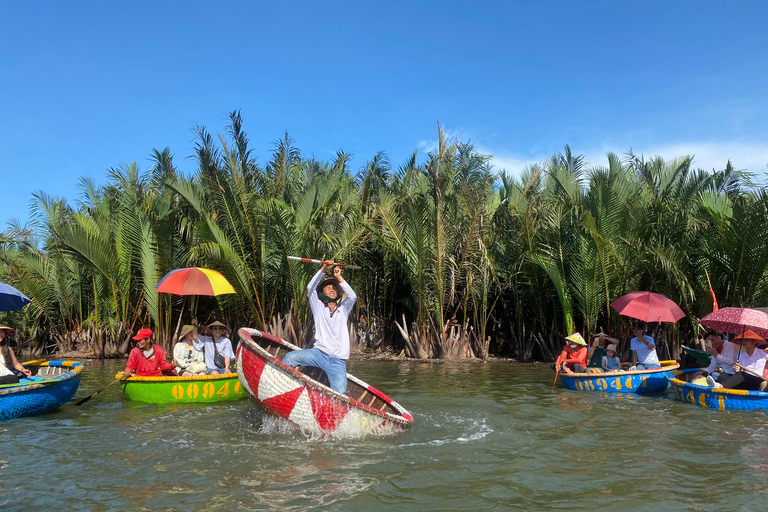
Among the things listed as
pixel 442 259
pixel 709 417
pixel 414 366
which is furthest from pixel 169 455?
pixel 442 259

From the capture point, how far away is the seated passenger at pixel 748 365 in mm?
9508

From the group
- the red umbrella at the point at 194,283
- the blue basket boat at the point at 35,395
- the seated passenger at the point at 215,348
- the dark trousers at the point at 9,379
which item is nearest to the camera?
the blue basket boat at the point at 35,395

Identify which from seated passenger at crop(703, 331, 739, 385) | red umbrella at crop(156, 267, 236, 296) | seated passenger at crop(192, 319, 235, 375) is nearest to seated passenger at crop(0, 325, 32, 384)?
red umbrella at crop(156, 267, 236, 296)

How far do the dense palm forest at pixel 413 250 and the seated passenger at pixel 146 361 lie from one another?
5140mm

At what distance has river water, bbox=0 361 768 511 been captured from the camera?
514cm

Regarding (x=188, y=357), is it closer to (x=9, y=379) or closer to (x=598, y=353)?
(x=9, y=379)

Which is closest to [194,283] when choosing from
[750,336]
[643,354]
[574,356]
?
[574,356]

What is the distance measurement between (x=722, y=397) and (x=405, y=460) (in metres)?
5.74

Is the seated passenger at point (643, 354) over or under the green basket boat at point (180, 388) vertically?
over

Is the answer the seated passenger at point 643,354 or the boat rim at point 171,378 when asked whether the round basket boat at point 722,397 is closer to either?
the seated passenger at point 643,354

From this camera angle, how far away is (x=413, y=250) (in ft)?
52.1

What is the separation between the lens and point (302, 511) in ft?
15.9

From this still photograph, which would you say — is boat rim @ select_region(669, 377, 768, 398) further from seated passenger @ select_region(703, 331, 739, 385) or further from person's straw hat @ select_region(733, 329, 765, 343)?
person's straw hat @ select_region(733, 329, 765, 343)

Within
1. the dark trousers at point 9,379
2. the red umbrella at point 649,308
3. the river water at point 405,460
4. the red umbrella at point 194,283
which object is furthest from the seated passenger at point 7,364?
the red umbrella at point 649,308
